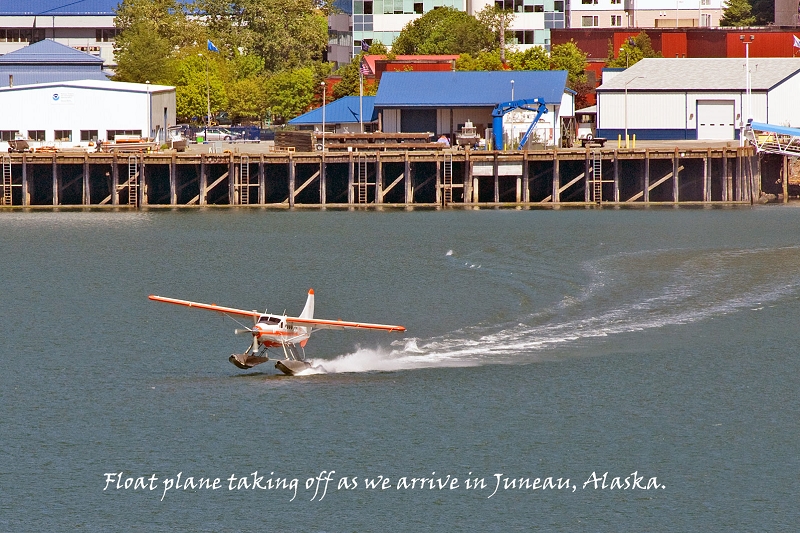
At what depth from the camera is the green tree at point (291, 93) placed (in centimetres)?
13138

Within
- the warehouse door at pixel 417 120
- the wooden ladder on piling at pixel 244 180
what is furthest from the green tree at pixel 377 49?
the wooden ladder on piling at pixel 244 180

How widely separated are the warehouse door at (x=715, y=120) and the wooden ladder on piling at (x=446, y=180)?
80.9 ft

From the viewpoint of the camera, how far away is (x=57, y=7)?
155 metres

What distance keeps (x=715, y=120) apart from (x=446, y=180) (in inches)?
1007

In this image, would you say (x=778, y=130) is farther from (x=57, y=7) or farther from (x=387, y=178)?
(x=57, y=7)

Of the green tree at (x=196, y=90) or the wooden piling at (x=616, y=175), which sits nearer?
the wooden piling at (x=616, y=175)

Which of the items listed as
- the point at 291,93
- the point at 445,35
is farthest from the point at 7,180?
the point at 445,35

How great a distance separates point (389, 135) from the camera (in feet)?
295

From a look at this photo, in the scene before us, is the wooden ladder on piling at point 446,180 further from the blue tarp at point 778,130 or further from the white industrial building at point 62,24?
the white industrial building at point 62,24

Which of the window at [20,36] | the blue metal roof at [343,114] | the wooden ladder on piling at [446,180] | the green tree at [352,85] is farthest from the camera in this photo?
the window at [20,36]

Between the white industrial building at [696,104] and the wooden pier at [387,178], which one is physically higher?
the white industrial building at [696,104]

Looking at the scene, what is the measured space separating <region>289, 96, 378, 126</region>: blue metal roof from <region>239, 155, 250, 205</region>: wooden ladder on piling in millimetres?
20160

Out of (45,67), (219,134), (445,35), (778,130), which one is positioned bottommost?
(778,130)

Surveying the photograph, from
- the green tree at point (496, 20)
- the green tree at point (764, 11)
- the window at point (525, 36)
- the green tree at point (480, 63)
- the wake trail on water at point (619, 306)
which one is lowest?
the wake trail on water at point (619, 306)
